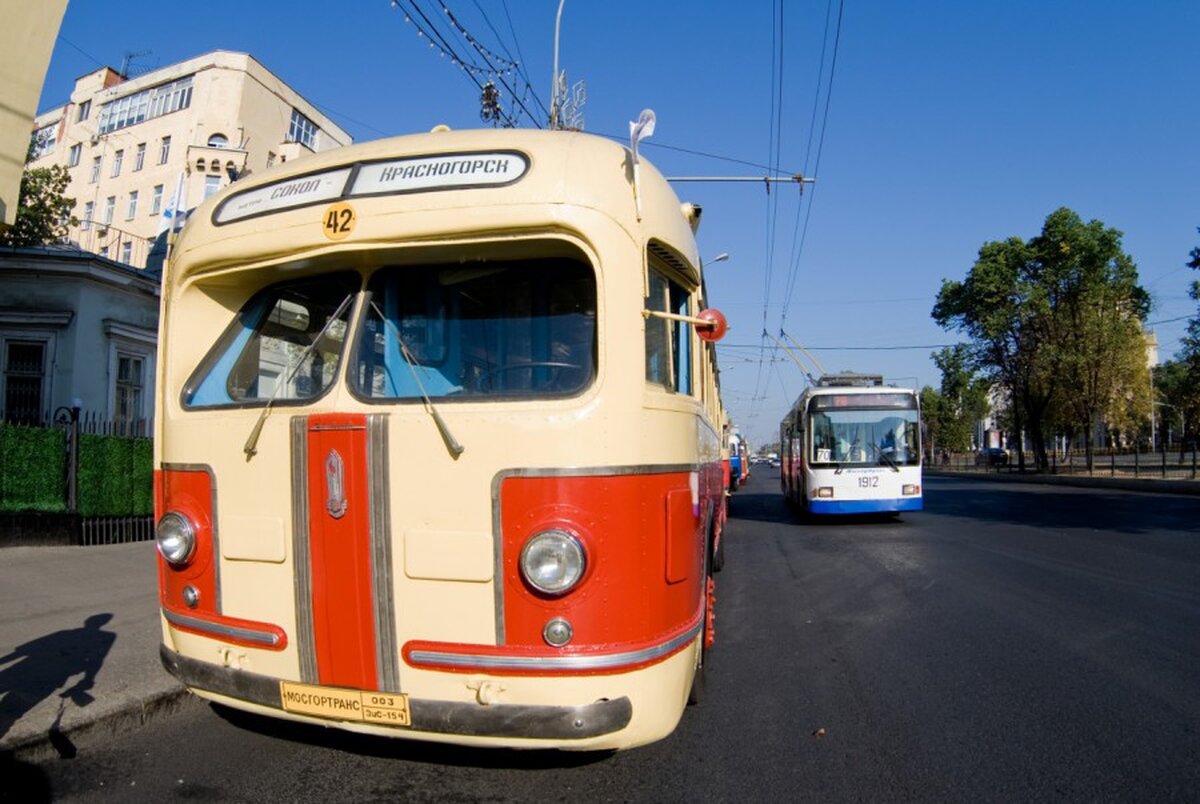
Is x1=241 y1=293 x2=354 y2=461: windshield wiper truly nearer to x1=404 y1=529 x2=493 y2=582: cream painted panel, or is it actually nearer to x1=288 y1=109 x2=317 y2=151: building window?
x1=404 y1=529 x2=493 y2=582: cream painted panel

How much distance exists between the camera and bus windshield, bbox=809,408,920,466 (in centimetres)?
1595

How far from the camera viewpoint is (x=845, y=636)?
6625mm

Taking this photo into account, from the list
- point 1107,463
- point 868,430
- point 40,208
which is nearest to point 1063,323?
point 1107,463

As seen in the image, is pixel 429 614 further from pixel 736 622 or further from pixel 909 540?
pixel 909 540

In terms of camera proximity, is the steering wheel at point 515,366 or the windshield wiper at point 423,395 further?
the steering wheel at point 515,366

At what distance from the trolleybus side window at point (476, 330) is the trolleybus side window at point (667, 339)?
31cm

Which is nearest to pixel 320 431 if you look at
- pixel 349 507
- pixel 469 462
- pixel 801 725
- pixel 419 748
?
pixel 349 507

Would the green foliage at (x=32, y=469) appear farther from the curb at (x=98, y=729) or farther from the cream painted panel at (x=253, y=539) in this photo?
the cream painted panel at (x=253, y=539)

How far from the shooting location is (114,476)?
1115 cm

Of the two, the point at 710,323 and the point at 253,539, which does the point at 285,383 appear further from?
the point at 710,323

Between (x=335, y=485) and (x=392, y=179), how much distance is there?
1.22 m

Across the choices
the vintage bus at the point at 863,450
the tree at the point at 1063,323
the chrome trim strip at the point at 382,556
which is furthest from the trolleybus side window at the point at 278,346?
the tree at the point at 1063,323

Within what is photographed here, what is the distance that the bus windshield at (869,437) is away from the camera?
15.9 meters

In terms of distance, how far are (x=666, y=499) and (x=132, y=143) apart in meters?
45.5
